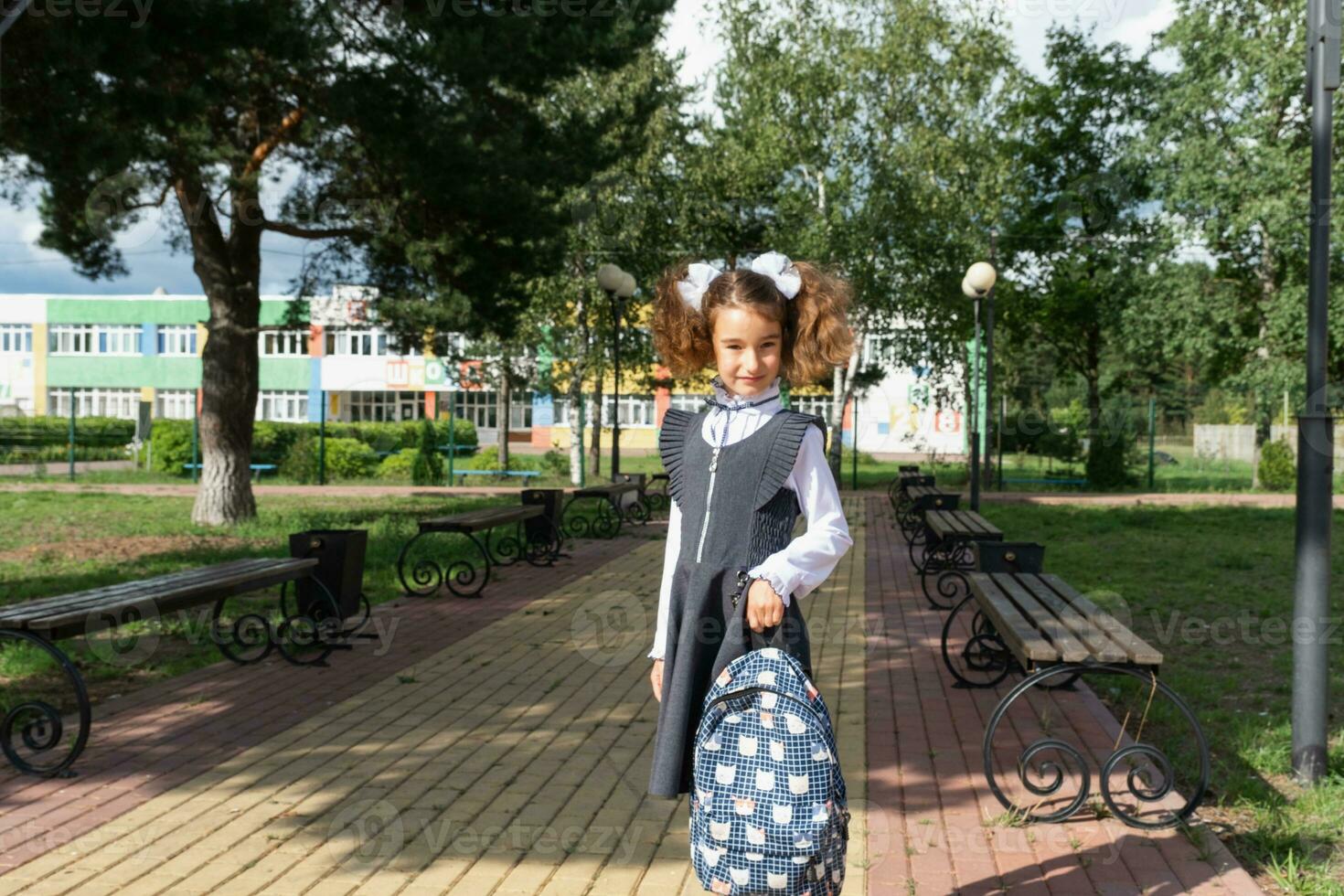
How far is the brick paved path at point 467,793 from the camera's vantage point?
3449 millimetres

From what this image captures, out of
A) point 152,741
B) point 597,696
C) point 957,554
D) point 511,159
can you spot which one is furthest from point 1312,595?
point 511,159

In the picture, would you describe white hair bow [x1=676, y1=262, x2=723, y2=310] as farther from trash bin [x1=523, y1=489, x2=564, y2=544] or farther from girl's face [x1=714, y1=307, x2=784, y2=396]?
trash bin [x1=523, y1=489, x2=564, y2=544]

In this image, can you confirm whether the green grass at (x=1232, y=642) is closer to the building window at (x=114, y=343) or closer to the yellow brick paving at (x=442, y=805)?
the yellow brick paving at (x=442, y=805)

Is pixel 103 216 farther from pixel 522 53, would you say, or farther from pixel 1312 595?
pixel 1312 595

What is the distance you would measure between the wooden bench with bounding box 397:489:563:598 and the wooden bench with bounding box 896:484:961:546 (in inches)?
140

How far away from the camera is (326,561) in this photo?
6.92 m

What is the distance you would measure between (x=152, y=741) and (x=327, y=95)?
299 inches

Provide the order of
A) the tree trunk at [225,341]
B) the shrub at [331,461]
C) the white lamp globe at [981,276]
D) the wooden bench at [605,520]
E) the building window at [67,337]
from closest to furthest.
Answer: the tree trunk at [225,341]
the white lamp globe at [981,276]
the wooden bench at [605,520]
the shrub at [331,461]
the building window at [67,337]

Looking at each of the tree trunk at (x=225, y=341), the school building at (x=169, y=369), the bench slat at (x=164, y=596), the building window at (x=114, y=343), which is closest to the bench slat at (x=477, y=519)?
the bench slat at (x=164, y=596)

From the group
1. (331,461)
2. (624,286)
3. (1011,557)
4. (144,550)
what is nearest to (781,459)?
(1011,557)

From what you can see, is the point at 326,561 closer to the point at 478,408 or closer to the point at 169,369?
the point at 478,408

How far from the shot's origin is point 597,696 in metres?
5.81

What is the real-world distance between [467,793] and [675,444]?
202 cm

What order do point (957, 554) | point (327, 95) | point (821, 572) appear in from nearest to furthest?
point (821, 572), point (957, 554), point (327, 95)
